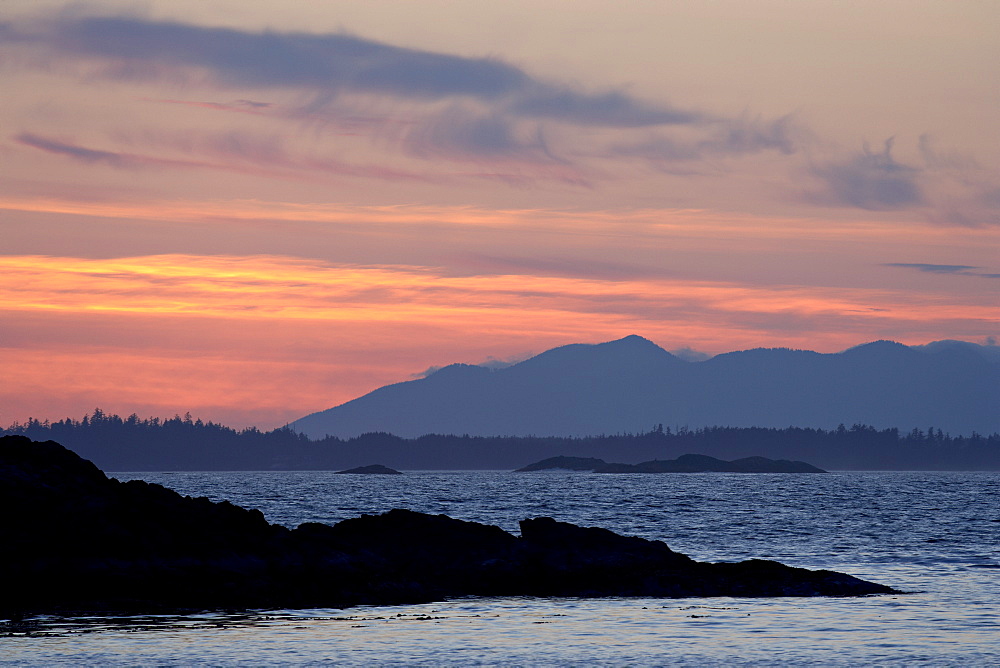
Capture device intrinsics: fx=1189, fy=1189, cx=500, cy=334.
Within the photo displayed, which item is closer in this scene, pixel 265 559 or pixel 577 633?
pixel 577 633

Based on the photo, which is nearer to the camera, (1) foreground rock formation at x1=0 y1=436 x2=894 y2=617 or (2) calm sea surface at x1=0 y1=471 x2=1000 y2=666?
(2) calm sea surface at x1=0 y1=471 x2=1000 y2=666

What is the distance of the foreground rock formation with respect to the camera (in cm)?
3809

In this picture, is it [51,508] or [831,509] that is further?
[831,509]

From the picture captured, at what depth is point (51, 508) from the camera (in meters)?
39.7

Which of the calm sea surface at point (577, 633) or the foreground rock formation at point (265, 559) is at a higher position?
the foreground rock formation at point (265, 559)

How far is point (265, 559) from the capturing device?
4106cm

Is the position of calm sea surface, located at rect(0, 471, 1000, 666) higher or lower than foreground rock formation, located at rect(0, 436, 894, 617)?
lower

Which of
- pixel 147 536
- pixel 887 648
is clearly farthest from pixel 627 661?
pixel 147 536

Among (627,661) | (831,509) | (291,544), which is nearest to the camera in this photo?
(627,661)

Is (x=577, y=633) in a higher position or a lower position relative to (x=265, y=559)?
lower

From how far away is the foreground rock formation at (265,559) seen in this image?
3809 centimetres

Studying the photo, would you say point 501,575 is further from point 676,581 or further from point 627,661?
point 627,661

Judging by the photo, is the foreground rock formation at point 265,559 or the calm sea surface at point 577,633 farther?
the foreground rock formation at point 265,559

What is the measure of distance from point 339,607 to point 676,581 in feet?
42.3
